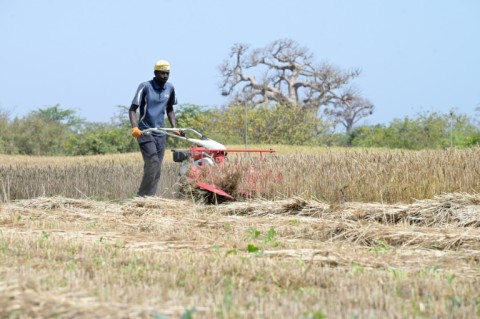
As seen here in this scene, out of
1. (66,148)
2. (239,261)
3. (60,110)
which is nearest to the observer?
(239,261)

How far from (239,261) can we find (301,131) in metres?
35.8

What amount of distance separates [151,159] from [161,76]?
116 cm

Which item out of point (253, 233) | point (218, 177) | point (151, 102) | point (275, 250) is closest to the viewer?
point (275, 250)

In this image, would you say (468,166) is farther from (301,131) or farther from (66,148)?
(66,148)

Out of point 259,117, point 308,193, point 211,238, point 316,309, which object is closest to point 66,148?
point 259,117

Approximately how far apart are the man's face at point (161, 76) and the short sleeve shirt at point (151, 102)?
116mm

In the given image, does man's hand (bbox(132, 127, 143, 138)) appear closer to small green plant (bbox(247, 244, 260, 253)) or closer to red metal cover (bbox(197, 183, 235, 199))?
red metal cover (bbox(197, 183, 235, 199))

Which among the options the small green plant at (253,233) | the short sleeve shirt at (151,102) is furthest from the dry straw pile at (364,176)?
the small green plant at (253,233)

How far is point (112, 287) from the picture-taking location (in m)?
4.61

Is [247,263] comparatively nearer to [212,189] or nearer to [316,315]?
[316,315]

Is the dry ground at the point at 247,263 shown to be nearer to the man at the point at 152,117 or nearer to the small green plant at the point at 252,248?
the small green plant at the point at 252,248

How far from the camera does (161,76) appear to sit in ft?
37.1

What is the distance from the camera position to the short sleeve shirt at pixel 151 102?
448 inches

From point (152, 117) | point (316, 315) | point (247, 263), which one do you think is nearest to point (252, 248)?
point (247, 263)
